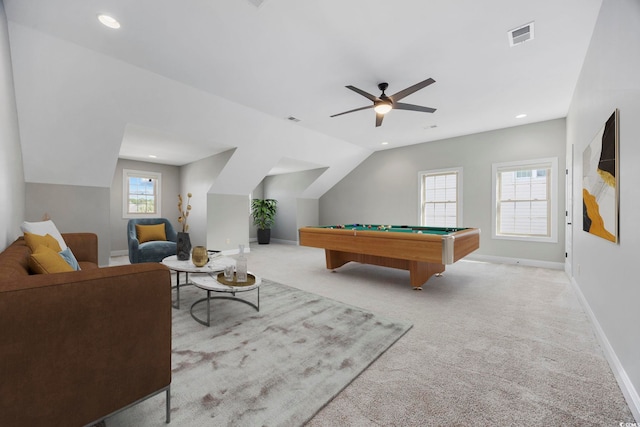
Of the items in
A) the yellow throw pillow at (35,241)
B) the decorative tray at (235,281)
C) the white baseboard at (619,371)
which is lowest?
the white baseboard at (619,371)

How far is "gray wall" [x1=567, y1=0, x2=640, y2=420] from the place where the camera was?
1565 millimetres

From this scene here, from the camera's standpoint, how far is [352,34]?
2.67 metres

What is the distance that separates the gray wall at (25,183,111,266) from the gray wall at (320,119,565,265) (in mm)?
5731

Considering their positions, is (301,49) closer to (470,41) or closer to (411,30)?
(411,30)

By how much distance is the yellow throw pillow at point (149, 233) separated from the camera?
15.1 ft

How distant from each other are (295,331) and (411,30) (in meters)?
2.99

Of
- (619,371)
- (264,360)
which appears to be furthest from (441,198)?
(264,360)

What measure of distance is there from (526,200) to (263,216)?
21.7 ft

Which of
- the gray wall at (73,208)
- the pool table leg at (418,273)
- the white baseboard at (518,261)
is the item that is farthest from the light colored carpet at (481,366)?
the gray wall at (73,208)

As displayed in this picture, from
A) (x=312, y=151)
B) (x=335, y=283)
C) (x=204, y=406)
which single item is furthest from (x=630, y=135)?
(x=312, y=151)

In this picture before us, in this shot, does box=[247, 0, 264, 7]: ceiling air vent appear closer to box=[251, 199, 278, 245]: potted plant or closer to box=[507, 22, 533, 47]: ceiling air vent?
box=[507, 22, 533, 47]: ceiling air vent

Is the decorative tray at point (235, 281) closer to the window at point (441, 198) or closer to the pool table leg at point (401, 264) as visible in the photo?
the pool table leg at point (401, 264)

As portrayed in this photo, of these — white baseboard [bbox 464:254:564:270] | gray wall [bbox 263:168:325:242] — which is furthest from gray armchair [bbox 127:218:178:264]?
white baseboard [bbox 464:254:564:270]

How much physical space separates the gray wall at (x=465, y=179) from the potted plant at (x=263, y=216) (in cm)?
205
